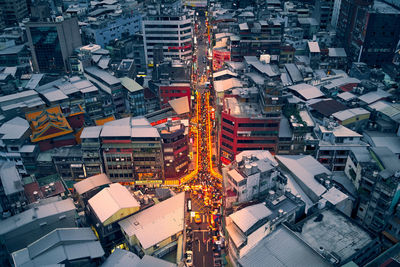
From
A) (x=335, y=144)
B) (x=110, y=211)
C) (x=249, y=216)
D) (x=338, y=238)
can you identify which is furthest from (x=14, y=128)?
(x=335, y=144)

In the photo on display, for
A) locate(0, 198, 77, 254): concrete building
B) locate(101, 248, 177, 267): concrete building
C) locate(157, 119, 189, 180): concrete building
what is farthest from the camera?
locate(157, 119, 189, 180): concrete building

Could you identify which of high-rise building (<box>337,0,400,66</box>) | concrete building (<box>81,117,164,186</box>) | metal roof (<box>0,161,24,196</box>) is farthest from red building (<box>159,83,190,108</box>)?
high-rise building (<box>337,0,400,66</box>)

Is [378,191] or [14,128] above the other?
[14,128]

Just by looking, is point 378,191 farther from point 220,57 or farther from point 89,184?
point 220,57

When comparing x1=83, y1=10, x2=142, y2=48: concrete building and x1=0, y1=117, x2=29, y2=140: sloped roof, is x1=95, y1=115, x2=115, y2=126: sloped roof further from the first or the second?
x1=83, y1=10, x2=142, y2=48: concrete building

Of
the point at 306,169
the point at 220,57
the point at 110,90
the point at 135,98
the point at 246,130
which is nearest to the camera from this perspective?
the point at 306,169

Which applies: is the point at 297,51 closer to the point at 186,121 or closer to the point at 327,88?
the point at 327,88

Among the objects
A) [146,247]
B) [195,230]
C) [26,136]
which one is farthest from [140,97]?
[146,247]
